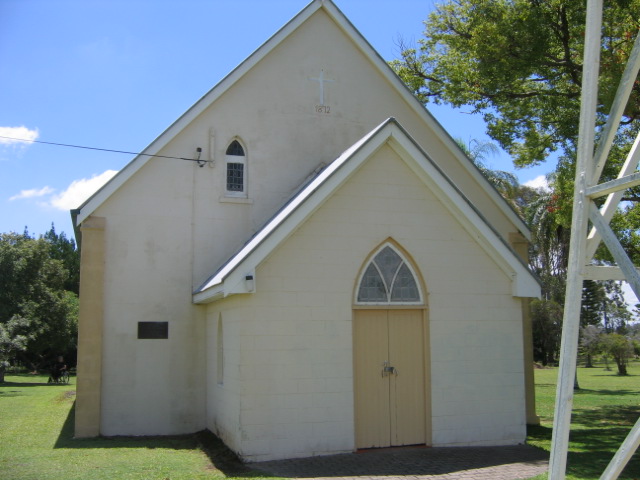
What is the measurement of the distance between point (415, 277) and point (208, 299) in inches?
163

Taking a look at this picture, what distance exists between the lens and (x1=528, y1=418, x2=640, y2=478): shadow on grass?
1024cm

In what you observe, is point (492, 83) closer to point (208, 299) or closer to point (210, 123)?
point (210, 123)

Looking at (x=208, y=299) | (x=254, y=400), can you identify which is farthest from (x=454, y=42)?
(x=254, y=400)

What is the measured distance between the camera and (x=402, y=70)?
20.1m

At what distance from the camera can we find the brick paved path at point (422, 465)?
9.78 meters

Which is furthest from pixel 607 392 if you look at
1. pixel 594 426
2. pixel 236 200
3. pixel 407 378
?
pixel 236 200

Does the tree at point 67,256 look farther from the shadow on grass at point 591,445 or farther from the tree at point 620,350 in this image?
the shadow on grass at point 591,445

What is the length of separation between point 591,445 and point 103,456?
896 cm

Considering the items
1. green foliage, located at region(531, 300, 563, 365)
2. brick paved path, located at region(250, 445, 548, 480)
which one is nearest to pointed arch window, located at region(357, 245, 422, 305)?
brick paved path, located at region(250, 445, 548, 480)

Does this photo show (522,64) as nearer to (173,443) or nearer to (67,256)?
(173,443)

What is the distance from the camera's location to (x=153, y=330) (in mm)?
14312

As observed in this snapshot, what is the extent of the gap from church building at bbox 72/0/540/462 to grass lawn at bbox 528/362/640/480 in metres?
1.20

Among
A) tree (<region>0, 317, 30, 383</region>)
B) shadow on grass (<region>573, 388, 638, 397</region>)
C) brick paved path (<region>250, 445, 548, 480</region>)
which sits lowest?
shadow on grass (<region>573, 388, 638, 397</region>)

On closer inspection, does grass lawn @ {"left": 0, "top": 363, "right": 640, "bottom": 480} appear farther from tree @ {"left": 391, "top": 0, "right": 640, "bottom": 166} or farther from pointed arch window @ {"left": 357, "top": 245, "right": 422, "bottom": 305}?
tree @ {"left": 391, "top": 0, "right": 640, "bottom": 166}
